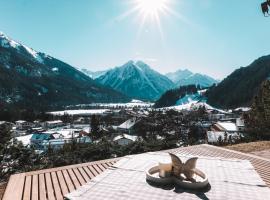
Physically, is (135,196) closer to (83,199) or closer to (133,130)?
(83,199)

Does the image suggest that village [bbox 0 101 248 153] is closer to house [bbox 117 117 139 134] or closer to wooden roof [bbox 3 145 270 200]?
house [bbox 117 117 139 134]

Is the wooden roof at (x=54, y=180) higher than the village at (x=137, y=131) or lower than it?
lower

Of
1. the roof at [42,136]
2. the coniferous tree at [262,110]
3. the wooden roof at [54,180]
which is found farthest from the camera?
the roof at [42,136]

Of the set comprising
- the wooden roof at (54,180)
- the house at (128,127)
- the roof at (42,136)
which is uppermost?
the house at (128,127)

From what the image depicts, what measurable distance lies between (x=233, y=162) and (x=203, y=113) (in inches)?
5618

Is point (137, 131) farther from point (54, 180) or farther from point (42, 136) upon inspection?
point (54, 180)

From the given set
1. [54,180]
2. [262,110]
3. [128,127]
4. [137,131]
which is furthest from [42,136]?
[54,180]

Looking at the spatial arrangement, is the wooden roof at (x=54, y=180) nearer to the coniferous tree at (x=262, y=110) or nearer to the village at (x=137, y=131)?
the village at (x=137, y=131)

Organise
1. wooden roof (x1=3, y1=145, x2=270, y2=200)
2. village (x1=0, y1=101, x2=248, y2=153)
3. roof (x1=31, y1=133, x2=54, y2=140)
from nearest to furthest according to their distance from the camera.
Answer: wooden roof (x1=3, y1=145, x2=270, y2=200)
village (x1=0, y1=101, x2=248, y2=153)
roof (x1=31, y1=133, x2=54, y2=140)

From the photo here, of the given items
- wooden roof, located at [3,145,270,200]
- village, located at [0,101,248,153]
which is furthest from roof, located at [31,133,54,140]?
wooden roof, located at [3,145,270,200]

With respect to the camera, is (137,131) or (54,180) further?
(137,131)

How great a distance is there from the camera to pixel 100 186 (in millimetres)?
8000

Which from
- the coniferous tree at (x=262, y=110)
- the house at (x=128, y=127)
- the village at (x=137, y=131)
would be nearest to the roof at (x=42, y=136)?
the village at (x=137, y=131)

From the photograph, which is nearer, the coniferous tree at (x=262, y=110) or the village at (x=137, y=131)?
the coniferous tree at (x=262, y=110)
